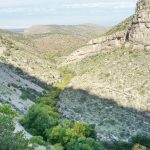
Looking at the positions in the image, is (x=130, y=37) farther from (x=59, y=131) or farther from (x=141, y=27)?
(x=59, y=131)

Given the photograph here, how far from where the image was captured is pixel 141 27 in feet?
389

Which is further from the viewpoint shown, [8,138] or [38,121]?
[38,121]

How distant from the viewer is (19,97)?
96.8 meters

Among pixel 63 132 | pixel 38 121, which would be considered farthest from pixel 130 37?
pixel 63 132

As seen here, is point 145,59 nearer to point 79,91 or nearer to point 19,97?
point 79,91

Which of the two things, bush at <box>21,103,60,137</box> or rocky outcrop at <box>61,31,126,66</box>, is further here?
rocky outcrop at <box>61,31,126,66</box>

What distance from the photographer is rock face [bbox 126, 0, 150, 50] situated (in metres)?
117

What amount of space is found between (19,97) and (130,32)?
1386 inches

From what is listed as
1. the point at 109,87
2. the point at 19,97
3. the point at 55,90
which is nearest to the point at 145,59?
the point at 109,87

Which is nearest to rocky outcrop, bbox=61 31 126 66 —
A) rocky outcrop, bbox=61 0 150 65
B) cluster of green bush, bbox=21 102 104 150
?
rocky outcrop, bbox=61 0 150 65

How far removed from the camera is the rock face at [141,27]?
385 feet

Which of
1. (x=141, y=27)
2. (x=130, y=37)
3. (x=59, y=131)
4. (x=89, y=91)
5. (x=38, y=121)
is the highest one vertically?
(x=141, y=27)

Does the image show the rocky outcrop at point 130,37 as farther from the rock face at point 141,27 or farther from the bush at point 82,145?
the bush at point 82,145

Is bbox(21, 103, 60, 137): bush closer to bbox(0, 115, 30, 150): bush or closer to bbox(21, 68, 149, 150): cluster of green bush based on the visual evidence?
bbox(21, 68, 149, 150): cluster of green bush
